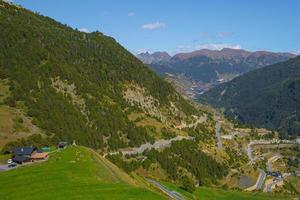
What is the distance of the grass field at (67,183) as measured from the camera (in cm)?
5906

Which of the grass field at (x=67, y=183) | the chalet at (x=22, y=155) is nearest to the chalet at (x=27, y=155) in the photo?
the chalet at (x=22, y=155)

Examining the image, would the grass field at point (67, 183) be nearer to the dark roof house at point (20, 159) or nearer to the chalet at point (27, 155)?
the chalet at point (27, 155)

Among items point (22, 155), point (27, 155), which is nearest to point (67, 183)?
point (27, 155)

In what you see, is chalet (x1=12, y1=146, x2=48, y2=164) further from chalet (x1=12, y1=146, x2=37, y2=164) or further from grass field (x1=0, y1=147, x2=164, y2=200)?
grass field (x1=0, y1=147, x2=164, y2=200)

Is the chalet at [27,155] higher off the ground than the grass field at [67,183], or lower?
higher

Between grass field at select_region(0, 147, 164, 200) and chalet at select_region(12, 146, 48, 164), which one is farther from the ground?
chalet at select_region(12, 146, 48, 164)

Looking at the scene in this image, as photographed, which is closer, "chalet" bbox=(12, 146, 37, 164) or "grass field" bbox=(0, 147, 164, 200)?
"grass field" bbox=(0, 147, 164, 200)

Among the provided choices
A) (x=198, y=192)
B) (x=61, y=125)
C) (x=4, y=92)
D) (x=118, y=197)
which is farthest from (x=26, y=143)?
(x=118, y=197)

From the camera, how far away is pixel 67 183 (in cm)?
6481

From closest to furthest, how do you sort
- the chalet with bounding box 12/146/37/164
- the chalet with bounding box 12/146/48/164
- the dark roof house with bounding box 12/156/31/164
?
the chalet with bounding box 12/146/48/164 → the dark roof house with bounding box 12/156/31/164 → the chalet with bounding box 12/146/37/164

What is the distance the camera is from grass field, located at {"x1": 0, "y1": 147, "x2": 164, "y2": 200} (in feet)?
194

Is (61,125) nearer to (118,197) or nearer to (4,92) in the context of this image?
(4,92)

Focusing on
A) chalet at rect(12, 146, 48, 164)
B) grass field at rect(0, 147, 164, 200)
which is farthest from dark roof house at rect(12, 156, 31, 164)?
grass field at rect(0, 147, 164, 200)

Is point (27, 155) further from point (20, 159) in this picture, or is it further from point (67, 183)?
point (67, 183)
